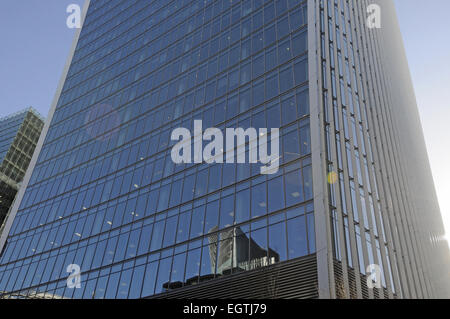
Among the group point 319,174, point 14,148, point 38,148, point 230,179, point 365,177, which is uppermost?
point 14,148

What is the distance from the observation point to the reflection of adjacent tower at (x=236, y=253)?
88.8ft

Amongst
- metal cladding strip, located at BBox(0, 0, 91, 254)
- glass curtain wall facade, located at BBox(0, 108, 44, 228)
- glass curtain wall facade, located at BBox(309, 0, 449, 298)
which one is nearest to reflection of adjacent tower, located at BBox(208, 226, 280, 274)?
glass curtain wall facade, located at BBox(309, 0, 449, 298)

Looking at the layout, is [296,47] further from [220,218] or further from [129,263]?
[129,263]

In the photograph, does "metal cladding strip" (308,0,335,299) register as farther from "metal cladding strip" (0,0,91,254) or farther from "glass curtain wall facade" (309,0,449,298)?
"metal cladding strip" (0,0,91,254)

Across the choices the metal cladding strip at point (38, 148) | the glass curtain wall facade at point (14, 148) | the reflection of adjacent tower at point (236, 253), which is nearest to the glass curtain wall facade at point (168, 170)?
the reflection of adjacent tower at point (236, 253)

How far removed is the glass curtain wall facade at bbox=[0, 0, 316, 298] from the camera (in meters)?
29.9

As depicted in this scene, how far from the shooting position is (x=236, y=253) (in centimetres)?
2884

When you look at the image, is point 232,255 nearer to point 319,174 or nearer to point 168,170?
point 319,174

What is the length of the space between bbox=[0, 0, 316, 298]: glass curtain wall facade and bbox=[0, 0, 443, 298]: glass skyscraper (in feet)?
0.48

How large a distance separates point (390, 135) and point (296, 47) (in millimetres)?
13040

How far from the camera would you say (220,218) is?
31859 mm

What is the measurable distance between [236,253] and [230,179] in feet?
20.8

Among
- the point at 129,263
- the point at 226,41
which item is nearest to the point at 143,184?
the point at 129,263

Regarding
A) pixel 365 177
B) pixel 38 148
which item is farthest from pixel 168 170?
pixel 38 148
